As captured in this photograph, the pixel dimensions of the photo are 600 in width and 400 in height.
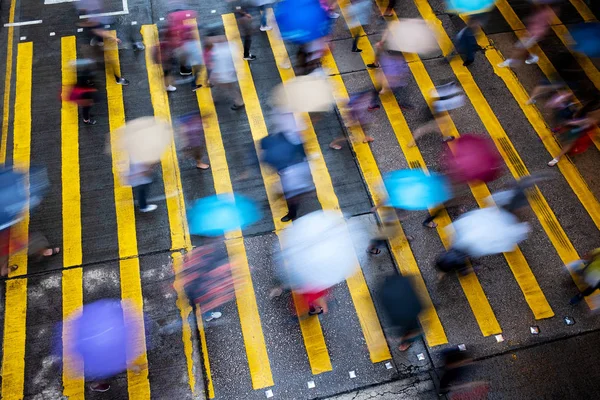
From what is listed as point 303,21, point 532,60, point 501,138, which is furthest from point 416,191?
point 532,60

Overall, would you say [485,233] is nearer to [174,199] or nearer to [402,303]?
[402,303]

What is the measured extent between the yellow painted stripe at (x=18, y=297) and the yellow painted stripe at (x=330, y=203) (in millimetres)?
4747

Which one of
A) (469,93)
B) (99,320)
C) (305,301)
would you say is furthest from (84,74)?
(469,93)

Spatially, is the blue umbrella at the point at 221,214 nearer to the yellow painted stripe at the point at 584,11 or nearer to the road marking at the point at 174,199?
the road marking at the point at 174,199

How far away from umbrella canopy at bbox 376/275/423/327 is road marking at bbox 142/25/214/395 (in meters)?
3.23

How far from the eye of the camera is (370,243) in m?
9.62

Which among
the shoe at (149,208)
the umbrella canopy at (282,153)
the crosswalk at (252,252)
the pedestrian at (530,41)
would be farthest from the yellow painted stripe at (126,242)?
the pedestrian at (530,41)

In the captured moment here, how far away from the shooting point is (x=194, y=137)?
9844 mm

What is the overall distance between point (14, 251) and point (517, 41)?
1282cm

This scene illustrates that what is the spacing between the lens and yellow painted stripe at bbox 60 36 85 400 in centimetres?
814

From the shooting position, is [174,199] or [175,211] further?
[174,199]

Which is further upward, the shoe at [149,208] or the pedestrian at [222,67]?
the pedestrian at [222,67]

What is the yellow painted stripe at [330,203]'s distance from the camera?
8602 millimetres

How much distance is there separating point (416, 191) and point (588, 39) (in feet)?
24.2
